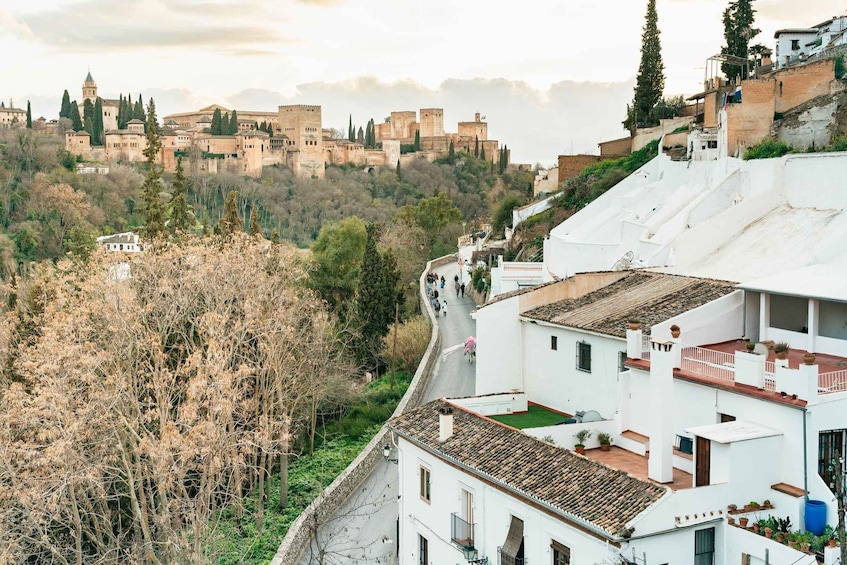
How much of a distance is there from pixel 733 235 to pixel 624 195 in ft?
37.6

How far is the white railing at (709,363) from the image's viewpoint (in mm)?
12062

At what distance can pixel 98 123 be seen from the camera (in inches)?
3851

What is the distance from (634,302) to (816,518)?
670cm

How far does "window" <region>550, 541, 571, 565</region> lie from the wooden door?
193cm

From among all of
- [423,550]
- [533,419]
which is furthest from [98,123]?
[423,550]

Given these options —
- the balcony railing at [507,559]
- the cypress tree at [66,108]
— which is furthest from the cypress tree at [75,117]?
the balcony railing at [507,559]

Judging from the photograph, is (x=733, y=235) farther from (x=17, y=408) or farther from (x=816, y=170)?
(x=17, y=408)

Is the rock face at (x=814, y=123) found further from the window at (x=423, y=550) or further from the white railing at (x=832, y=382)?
the window at (x=423, y=550)

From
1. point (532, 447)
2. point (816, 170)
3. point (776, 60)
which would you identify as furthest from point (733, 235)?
point (776, 60)

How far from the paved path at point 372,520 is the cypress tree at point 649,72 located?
1663 cm

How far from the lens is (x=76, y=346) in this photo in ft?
57.8

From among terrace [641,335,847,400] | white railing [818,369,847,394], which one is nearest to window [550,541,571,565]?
terrace [641,335,847,400]

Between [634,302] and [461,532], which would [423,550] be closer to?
[461,532]

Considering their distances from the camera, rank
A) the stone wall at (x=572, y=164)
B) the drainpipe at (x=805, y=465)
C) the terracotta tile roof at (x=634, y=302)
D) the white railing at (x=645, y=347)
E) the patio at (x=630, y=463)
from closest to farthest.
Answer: the drainpipe at (x=805, y=465) < the patio at (x=630, y=463) < the white railing at (x=645, y=347) < the terracotta tile roof at (x=634, y=302) < the stone wall at (x=572, y=164)
